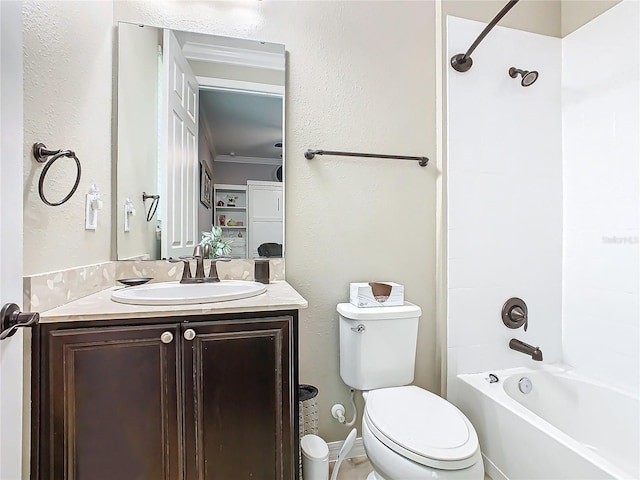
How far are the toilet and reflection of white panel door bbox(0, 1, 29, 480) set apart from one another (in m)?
1.04

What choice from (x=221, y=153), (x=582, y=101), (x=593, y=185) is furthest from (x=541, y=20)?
(x=221, y=153)

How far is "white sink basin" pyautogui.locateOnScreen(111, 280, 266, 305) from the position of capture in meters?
1.15

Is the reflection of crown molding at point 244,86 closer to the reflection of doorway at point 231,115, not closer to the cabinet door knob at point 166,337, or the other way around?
the reflection of doorway at point 231,115

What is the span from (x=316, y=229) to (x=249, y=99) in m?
0.70

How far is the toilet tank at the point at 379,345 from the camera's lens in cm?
162

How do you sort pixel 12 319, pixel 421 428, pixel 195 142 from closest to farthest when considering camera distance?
pixel 12 319
pixel 421 428
pixel 195 142

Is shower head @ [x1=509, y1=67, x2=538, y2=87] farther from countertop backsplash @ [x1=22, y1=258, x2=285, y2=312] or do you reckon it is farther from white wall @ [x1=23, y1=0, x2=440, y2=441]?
countertop backsplash @ [x1=22, y1=258, x2=285, y2=312]

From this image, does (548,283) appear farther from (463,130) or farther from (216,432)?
(216,432)

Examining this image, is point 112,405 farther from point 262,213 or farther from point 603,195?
point 603,195

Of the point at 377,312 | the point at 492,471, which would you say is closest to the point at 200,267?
the point at 377,312

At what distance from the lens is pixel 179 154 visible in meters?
1.64

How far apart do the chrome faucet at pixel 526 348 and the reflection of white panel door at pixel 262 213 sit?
1392 millimetres

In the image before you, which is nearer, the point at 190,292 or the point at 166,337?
the point at 166,337

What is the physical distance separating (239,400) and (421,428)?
0.66 m
